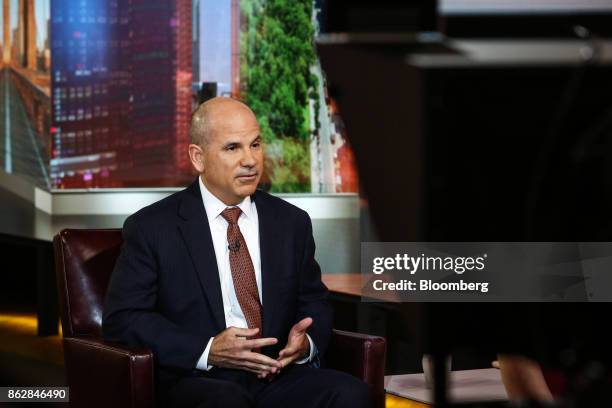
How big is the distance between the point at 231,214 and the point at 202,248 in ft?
0.46

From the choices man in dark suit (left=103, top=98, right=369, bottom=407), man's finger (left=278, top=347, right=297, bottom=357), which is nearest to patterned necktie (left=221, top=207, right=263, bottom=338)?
man in dark suit (left=103, top=98, right=369, bottom=407)

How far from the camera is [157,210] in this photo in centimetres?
237

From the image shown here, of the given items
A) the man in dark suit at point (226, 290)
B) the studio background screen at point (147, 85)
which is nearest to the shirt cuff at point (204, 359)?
the man in dark suit at point (226, 290)

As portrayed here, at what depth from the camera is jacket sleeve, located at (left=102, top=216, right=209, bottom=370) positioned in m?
2.19

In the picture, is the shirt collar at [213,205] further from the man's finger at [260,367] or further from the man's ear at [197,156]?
the man's finger at [260,367]

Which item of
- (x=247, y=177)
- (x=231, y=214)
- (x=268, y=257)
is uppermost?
(x=247, y=177)

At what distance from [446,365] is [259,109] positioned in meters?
4.37

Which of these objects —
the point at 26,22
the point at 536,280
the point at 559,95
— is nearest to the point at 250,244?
the point at 536,280

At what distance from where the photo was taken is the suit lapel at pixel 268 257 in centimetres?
234

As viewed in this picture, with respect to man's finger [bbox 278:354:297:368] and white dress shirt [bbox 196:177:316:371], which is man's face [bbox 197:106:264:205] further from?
man's finger [bbox 278:354:297:368]

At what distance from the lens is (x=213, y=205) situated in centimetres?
240

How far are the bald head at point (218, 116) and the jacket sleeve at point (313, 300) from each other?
36 cm

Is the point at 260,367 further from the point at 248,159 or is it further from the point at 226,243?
the point at 248,159

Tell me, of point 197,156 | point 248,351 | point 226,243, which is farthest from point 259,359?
point 197,156
